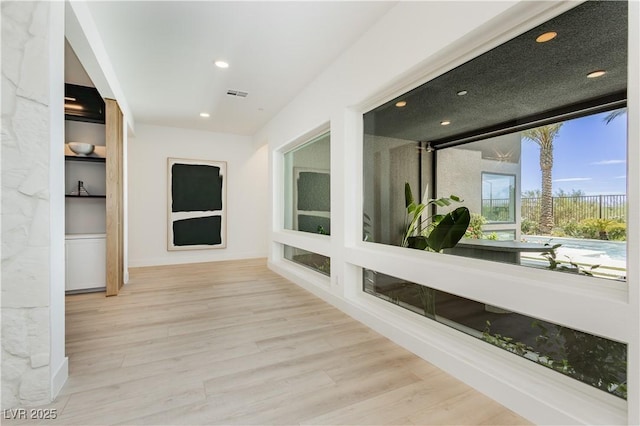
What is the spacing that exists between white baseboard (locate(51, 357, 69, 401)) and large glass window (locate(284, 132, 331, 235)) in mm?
2705

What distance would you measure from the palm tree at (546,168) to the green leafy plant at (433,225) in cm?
50

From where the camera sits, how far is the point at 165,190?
20.1 ft

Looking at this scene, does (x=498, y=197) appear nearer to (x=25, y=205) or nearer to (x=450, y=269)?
(x=450, y=269)

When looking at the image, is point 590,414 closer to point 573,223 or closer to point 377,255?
point 573,223

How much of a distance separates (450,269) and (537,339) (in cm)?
60

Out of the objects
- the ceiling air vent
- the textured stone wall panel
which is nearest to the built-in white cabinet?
the ceiling air vent

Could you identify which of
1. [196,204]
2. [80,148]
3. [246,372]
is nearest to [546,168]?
[246,372]

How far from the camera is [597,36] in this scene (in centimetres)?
152

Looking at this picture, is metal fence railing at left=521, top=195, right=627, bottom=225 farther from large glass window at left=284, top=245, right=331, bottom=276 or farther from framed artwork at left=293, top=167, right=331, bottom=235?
large glass window at left=284, top=245, right=331, bottom=276

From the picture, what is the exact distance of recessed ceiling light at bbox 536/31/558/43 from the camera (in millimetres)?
1650

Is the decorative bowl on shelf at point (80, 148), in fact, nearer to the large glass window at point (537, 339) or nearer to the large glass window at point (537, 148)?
the large glass window at point (537, 148)

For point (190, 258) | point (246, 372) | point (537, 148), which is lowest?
point (246, 372)

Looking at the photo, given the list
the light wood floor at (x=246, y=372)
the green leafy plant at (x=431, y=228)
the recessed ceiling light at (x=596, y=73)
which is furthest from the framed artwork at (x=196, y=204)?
the recessed ceiling light at (x=596, y=73)

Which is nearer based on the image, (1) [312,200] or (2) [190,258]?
(1) [312,200]
